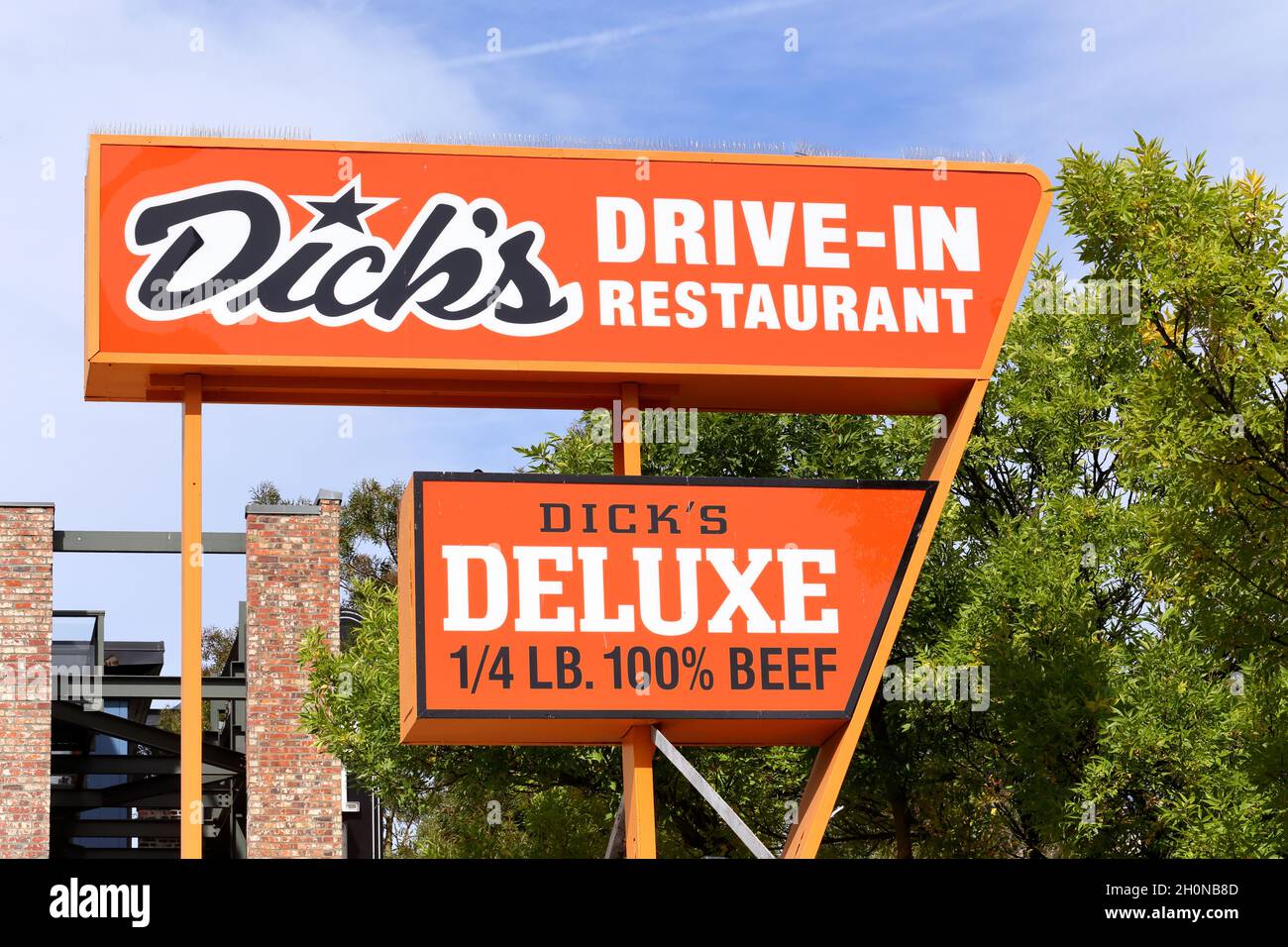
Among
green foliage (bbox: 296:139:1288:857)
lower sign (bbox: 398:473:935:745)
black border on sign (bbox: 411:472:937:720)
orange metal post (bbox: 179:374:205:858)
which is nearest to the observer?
orange metal post (bbox: 179:374:205:858)

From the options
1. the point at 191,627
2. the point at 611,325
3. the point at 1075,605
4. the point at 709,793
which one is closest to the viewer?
the point at 709,793

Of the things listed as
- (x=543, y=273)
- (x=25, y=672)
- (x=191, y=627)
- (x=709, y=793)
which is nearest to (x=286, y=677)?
(x=25, y=672)

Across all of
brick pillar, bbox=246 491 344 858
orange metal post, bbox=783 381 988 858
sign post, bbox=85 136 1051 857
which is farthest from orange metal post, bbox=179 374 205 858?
brick pillar, bbox=246 491 344 858

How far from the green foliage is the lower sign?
10.3 ft

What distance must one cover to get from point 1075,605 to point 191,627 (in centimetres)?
1069

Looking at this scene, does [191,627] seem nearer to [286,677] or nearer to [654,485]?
[654,485]

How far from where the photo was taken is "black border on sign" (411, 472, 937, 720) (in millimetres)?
11695

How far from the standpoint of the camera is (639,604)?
12.1 meters

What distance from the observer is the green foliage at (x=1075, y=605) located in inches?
551

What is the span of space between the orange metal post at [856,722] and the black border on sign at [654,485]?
0.05 meters

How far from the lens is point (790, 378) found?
12.7 meters

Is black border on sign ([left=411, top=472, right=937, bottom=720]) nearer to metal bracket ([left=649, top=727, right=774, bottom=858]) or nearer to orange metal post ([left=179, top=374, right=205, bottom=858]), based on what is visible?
metal bracket ([left=649, top=727, right=774, bottom=858])

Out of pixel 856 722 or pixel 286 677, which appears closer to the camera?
pixel 856 722
